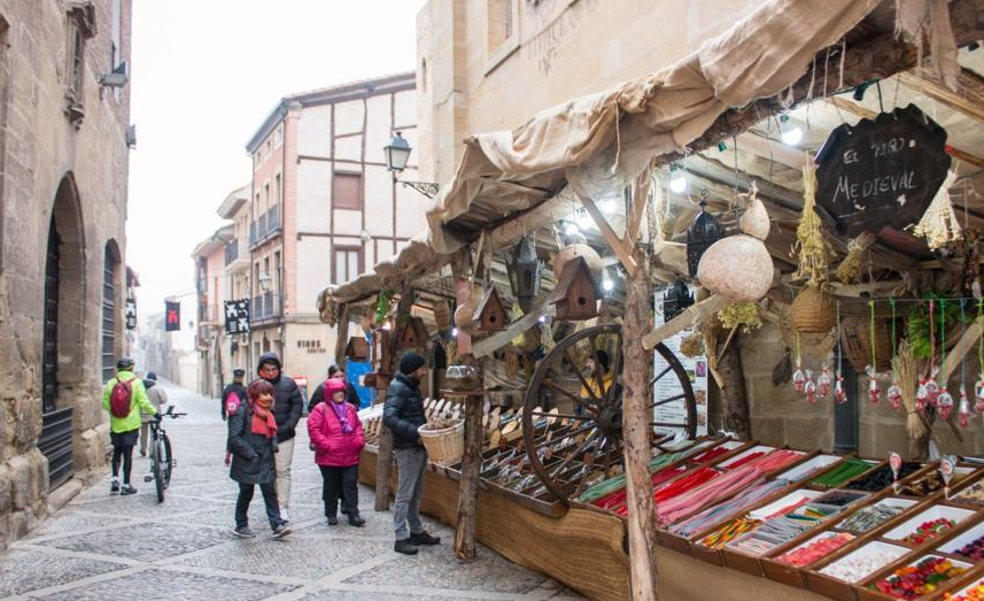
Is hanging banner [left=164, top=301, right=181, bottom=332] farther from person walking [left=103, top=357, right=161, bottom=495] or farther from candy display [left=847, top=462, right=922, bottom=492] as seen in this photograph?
candy display [left=847, top=462, right=922, bottom=492]

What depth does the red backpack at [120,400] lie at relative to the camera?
9.30 m

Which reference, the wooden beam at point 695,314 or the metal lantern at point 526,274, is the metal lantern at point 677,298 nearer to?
the metal lantern at point 526,274

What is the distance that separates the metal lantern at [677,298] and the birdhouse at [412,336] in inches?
125

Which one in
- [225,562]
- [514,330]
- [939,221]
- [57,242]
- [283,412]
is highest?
[57,242]

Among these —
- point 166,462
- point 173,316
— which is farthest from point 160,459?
point 173,316

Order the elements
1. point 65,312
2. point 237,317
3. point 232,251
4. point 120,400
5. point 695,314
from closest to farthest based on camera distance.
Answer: point 695,314
point 120,400
point 65,312
point 237,317
point 232,251

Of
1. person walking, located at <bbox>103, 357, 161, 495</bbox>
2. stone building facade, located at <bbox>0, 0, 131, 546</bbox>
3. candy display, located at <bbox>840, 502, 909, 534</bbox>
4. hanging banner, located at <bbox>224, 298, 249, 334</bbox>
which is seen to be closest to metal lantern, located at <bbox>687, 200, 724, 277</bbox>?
candy display, located at <bbox>840, 502, 909, 534</bbox>

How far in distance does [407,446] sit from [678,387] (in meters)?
2.76

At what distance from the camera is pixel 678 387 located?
25.2 ft

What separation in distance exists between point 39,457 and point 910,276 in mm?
7749

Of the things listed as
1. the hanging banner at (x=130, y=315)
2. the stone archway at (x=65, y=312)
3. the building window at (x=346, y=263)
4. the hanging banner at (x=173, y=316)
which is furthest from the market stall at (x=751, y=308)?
the hanging banner at (x=173, y=316)

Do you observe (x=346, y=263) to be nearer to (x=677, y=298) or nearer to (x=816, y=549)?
(x=677, y=298)

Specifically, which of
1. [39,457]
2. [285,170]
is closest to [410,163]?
[285,170]

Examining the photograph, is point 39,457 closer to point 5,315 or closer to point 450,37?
point 5,315
